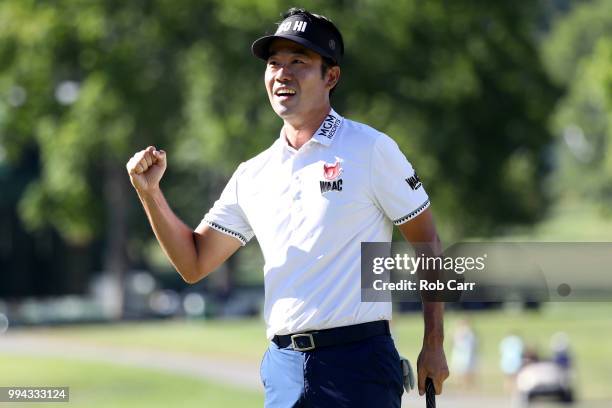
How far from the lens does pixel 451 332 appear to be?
41.8 meters

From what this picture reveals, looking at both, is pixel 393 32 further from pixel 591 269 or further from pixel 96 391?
pixel 591 269

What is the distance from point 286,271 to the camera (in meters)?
5.24

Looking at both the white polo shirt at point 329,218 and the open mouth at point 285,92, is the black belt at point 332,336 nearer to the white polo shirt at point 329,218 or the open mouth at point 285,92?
the white polo shirt at point 329,218

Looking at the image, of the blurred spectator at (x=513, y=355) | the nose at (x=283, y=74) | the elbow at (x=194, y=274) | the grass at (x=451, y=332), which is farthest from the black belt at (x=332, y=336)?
the grass at (x=451, y=332)

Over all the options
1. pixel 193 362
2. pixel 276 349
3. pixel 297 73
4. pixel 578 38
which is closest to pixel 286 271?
pixel 276 349

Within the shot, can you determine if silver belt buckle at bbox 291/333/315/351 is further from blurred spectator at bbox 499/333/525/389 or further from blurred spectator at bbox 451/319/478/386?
blurred spectator at bbox 451/319/478/386

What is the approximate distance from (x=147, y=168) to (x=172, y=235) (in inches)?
11.9

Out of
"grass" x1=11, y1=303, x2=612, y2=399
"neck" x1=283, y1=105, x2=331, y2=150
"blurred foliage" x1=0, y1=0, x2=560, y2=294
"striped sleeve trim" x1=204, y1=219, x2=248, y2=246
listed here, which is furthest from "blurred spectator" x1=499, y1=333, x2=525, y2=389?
"neck" x1=283, y1=105, x2=331, y2=150

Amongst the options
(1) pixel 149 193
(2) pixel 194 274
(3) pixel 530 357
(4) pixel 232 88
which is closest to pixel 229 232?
(2) pixel 194 274

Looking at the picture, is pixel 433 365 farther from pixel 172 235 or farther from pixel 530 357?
pixel 530 357

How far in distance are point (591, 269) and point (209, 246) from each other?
1902 millimetres

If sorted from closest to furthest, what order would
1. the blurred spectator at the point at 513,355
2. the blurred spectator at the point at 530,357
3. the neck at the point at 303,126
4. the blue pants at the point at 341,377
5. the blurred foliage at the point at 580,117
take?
the blue pants at the point at 341,377
the neck at the point at 303,126
the blurred spectator at the point at 530,357
the blurred spectator at the point at 513,355
the blurred foliage at the point at 580,117

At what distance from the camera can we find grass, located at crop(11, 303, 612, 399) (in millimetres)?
31828

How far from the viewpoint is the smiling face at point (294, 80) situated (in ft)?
17.6
